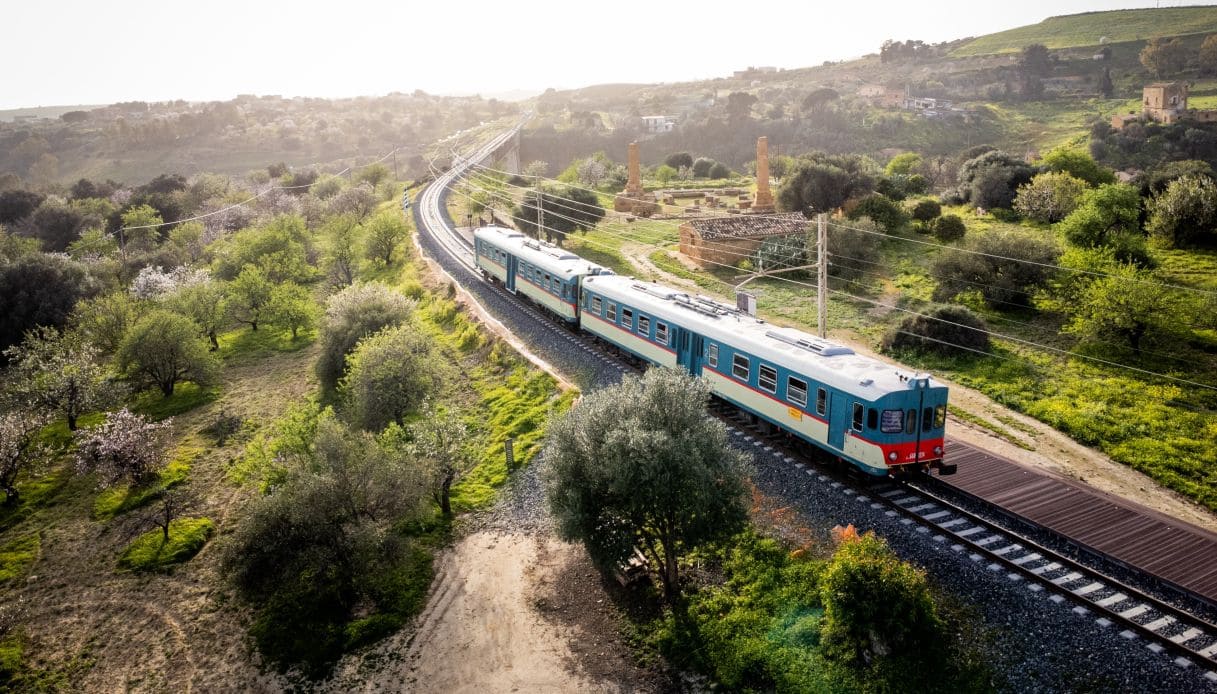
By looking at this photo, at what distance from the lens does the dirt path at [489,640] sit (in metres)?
15.1

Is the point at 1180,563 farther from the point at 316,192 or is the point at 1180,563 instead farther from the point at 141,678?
Result: the point at 316,192

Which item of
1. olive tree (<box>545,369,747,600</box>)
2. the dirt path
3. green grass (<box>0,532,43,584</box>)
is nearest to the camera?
the dirt path

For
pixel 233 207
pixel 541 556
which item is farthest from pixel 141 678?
pixel 233 207

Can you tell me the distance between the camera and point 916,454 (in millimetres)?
17406

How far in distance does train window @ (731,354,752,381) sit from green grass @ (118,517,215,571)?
16.9 m

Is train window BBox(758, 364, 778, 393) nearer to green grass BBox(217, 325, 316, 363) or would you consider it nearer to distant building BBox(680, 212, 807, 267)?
distant building BBox(680, 212, 807, 267)

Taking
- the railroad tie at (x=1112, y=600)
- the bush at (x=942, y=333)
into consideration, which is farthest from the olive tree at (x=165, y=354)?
the railroad tie at (x=1112, y=600)

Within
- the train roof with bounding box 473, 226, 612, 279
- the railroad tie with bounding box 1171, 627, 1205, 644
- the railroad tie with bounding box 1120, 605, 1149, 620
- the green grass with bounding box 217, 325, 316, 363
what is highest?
the train roof with bounding box 473, 226, 612, 279

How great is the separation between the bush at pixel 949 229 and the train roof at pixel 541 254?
888 inches

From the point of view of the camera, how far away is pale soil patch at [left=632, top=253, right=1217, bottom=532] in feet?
59.4

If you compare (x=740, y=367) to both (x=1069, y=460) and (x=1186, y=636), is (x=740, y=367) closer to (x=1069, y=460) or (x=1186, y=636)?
(x=1069, y=460)

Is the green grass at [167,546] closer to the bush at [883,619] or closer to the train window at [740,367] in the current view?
the train window at [740,367]

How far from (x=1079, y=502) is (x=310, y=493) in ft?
58.4

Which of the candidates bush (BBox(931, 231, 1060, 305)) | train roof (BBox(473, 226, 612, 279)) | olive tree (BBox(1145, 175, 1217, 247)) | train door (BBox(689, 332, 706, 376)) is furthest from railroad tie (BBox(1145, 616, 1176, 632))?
olive tree (BBox(1145, 175, 1217, 247))
